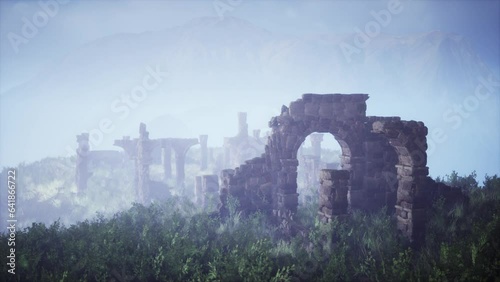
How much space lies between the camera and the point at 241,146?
3275 centimetres

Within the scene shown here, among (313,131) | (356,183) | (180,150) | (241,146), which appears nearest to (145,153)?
(180,150)

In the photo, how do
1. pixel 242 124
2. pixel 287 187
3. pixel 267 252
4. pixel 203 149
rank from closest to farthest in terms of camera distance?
pixel 267 252 < pixel 287 187 < pixel 242 124 < pixel 203 149

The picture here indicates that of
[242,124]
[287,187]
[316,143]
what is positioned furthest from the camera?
[242,124]

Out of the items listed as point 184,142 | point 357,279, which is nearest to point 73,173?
point 184,142

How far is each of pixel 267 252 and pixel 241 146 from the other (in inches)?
979

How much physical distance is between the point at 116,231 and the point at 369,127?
993 centimetres

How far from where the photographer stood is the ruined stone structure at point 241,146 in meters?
32.8

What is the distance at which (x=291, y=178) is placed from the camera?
42.6 ft

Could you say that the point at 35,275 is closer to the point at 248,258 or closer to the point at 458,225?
the point at 248,258

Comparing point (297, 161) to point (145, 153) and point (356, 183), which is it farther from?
point (145, 153)

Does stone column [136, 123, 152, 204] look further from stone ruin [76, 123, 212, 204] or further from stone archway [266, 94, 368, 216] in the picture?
stone archway [266, 94, 368, 216]

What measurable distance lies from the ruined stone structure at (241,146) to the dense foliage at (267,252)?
2137cm

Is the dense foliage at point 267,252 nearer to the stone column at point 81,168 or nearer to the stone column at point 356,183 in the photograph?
the stone column at point 356,183

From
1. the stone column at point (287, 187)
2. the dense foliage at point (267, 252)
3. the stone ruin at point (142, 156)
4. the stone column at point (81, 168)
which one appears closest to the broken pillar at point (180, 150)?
the stone ruin at point (142, 156)
